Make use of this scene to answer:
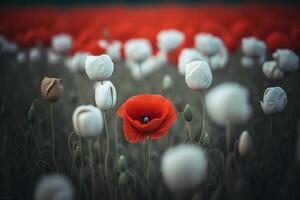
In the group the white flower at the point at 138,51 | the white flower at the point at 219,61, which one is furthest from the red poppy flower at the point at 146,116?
the white flower at the point at 219,61

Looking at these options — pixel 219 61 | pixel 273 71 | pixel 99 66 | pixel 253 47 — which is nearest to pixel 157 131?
pixel 99 66

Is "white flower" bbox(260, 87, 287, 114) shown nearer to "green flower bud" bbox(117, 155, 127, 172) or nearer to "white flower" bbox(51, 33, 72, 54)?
"green flower bud" bbox(117, 155, 127, 172)

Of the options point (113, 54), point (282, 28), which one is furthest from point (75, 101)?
point (282, 28)

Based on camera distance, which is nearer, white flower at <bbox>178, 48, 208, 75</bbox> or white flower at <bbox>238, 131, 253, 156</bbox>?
white flower at <bbox>238, 131, 253, 156</bbox>

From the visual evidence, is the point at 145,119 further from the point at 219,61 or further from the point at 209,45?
the point at 219,61

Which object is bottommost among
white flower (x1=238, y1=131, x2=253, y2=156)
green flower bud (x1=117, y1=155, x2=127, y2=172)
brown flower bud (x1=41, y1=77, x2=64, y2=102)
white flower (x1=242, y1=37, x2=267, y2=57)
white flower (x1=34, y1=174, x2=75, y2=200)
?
green flower bud (x1=117, y1=155, x2=127, y2=172)

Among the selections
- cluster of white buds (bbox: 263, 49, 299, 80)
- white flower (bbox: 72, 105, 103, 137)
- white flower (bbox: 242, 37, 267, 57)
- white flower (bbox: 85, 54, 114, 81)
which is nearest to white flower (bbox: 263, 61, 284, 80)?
cluster of white buds (bbox: 263, 49, 299, 80)

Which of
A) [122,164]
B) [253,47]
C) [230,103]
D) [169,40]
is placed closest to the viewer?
[230,103]
